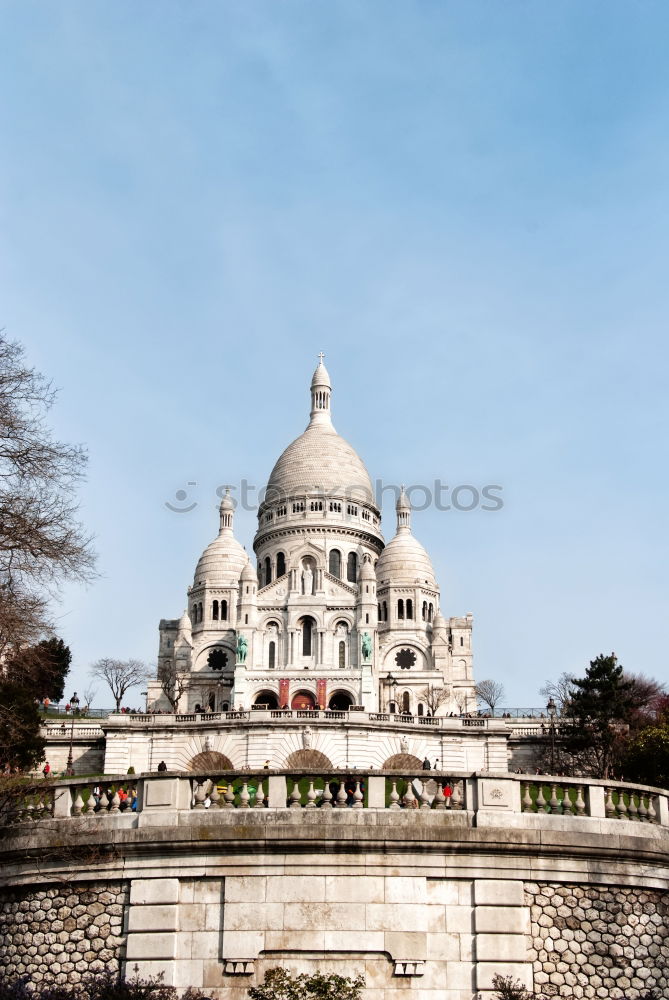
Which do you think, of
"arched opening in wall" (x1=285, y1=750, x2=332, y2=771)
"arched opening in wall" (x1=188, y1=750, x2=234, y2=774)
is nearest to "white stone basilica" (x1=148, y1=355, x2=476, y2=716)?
"arched opening in wall" (x1=285, y1=750, x2=332, y2=771)

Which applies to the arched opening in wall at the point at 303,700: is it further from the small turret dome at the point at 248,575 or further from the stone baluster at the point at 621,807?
the stone baluster at the point at 621,807

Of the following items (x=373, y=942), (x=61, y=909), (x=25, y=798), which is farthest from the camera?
(x=25, y=798)

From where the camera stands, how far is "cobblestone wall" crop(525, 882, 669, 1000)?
16453mm

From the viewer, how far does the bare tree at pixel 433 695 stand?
292 ft

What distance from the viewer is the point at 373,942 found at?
52.7 feet

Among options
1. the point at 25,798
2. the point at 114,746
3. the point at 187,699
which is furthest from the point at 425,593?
the point at 25,798

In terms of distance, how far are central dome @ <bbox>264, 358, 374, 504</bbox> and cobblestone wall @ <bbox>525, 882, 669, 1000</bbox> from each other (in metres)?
93.0

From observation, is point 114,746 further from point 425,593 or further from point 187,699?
point 425,593

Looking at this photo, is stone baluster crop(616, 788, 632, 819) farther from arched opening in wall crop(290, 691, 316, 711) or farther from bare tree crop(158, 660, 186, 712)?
bare tree crop(158, 660, 186, 712)

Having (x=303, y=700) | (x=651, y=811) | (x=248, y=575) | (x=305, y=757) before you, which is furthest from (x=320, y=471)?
(x=651, y=811)

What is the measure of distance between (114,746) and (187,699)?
30.2m

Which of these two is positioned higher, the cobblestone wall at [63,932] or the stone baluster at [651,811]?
the stone baluster at [651,811]

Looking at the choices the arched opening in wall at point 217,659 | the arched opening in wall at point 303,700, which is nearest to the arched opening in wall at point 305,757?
the arched opening in wall at point 303,700

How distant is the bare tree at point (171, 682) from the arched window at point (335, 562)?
1520cm
